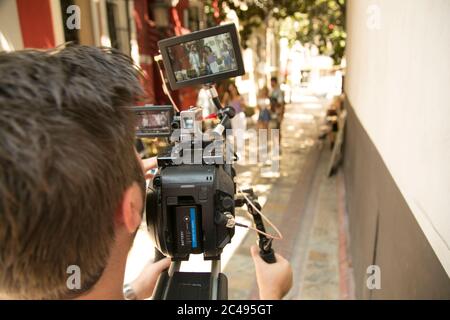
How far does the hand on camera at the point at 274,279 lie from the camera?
1.09 metres

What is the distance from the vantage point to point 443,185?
1.09m

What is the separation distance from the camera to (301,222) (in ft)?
16.3

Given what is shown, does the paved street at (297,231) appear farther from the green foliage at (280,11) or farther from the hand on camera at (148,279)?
the green foliage at (280,11)

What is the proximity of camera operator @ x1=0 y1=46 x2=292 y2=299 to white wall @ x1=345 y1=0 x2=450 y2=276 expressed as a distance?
2.78 feet

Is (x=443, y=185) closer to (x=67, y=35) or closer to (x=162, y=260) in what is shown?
(x=162, y=260)

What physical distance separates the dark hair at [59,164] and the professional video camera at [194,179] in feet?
0.86

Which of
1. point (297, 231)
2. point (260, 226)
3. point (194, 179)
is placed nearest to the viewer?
point (194, 179)

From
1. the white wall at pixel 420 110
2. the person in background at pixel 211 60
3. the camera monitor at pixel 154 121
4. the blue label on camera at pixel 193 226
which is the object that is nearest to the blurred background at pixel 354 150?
the white wall at pixel 420 110

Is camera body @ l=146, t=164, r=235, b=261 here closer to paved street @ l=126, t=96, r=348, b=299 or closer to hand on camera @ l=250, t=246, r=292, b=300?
hand on camera @ l=250, t=246, r=292, b=300

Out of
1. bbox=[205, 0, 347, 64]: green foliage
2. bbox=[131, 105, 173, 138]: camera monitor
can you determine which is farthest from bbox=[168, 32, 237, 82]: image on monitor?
bbox=[205, 0, 347, 64]: green foliage

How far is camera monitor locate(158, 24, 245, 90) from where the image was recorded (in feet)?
4.08

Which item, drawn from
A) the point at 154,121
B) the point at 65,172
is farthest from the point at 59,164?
the point at 154,121

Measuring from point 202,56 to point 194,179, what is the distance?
46 cm

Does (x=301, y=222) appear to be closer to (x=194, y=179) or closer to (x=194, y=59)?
(x=194, y=59)
